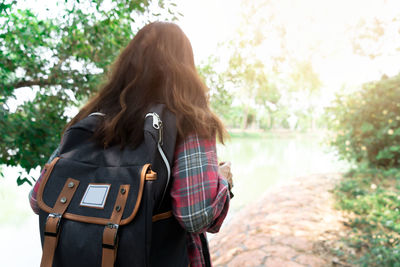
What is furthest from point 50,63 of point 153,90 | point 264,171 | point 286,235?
point 264,171

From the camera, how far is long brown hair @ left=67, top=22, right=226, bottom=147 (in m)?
0.97

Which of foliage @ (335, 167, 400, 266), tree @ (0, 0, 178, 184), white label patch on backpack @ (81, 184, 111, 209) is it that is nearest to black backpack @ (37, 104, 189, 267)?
white label patch on backpack @ (81, 184, 111, 209)

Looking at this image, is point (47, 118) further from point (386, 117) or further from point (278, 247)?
point (386, 117)

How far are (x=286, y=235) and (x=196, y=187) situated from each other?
264 centimetres

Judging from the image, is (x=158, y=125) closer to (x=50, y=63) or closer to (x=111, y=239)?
(x=111, y=239)

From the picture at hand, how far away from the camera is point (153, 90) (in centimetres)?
106

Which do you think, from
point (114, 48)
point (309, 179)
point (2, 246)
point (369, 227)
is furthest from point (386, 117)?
point (2, 246)

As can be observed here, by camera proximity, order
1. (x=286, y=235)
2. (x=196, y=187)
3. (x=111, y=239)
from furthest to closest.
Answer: (x=286, y=235)
(x=196, y=187)
(x=111, y=239)

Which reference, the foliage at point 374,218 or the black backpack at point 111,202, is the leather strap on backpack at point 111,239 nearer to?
the black backpack at point 111,202

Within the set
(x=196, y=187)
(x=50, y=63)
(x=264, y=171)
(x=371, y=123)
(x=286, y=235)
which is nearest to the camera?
(x=196, y=187)

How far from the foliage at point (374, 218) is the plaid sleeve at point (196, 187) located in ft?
6.02

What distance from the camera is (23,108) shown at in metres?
2.17

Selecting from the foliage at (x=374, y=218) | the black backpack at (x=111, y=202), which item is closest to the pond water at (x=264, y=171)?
the foliage at (x=374, y=218)

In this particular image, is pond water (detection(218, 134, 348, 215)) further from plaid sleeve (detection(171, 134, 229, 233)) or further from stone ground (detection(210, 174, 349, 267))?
plaid sleeve (detection(171, 134, 229, 233))
